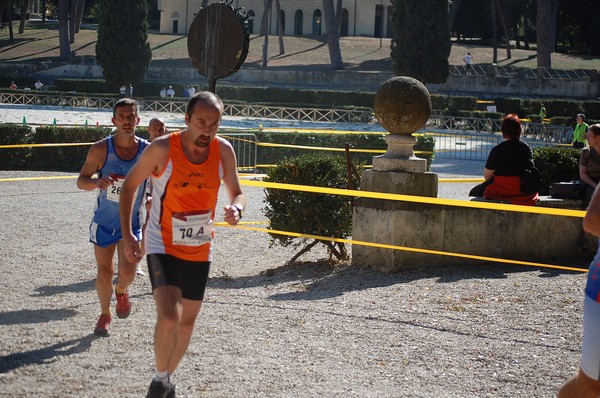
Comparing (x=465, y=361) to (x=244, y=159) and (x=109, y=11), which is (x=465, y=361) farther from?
(x=109, y=11)

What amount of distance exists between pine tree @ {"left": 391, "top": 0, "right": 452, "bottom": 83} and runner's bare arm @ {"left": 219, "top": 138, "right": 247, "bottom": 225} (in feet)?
148

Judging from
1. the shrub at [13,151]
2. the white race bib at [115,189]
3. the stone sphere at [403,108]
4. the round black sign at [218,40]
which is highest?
the round black sign at [218,40]

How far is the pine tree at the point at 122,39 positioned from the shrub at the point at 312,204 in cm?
4282

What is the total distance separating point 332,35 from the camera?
65.6m

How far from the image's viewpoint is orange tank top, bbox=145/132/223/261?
5.19 m

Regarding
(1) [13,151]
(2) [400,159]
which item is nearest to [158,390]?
(2) [400,159]

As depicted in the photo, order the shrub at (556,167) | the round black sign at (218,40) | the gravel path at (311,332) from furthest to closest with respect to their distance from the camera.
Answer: the shrub at (556,167) → the round black sign at (218,40) → the gravel path at (311,332)

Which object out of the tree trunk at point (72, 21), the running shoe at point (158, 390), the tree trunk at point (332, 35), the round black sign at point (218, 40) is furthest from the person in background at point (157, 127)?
the tree trunk at point (72, 21)

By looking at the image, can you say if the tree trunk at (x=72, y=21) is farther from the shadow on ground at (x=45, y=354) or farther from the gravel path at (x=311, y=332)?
the shadow on ground at (x=45, y=354)

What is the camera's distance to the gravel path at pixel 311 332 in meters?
5.89

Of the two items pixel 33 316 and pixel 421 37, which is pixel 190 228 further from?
pixel 421 37

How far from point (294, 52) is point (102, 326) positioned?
72.4 m

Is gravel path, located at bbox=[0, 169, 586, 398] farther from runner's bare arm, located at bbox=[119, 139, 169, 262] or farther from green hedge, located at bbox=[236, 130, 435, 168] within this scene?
green hedge, located at bbox=[236, 130, 435, 168]

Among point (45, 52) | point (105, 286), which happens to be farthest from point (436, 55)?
point (105, 286)
